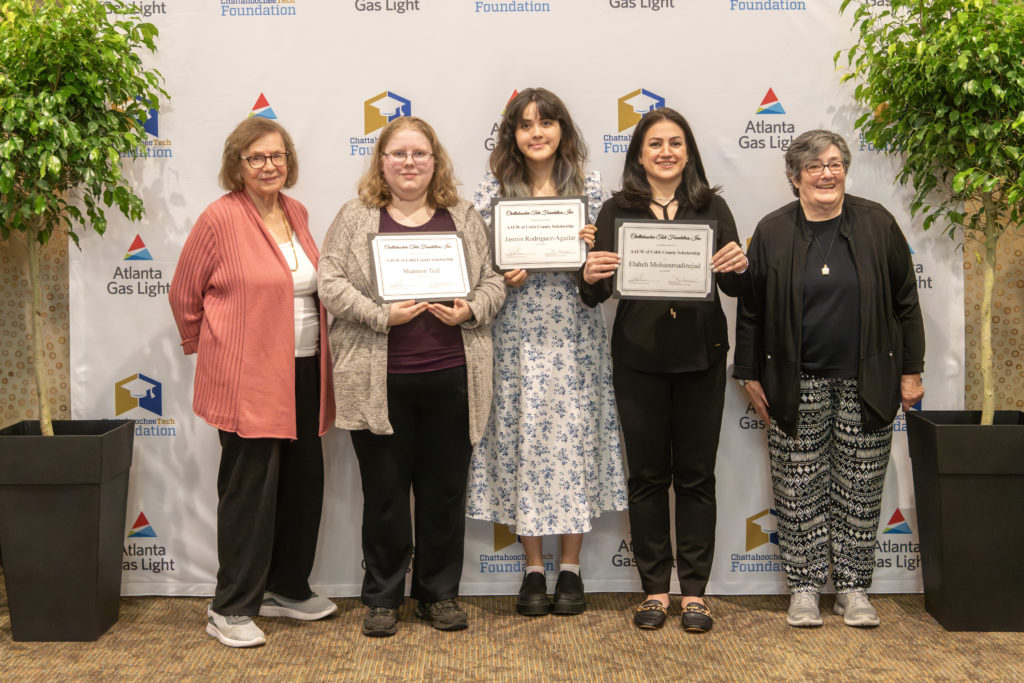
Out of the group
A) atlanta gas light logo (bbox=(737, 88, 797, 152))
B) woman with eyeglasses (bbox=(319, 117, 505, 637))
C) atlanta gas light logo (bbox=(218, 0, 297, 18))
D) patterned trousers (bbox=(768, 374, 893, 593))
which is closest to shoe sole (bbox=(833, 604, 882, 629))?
patterned trousers (bbox=(768, 374, 893, 593))

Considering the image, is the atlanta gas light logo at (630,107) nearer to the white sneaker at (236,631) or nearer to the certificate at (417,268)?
the certificate at (417,268)

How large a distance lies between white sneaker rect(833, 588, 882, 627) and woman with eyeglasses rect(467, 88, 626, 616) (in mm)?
933

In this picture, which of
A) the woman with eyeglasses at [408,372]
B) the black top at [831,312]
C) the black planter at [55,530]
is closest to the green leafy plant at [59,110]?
the black planter at [55,530]

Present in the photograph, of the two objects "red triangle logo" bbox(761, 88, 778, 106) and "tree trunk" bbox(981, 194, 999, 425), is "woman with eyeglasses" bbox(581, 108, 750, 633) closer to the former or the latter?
"red triangle logo" bbox(761, 88, 778, 106)

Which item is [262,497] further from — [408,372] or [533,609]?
[533,609]

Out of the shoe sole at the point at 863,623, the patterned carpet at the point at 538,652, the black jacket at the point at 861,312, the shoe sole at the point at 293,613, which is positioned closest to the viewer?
the patterned carpet at the point at 538,652

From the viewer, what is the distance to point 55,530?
295cm

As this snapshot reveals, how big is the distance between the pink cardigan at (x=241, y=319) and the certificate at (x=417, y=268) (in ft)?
1.05

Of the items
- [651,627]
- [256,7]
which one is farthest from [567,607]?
[256,7]

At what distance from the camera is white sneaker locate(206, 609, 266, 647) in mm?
2924

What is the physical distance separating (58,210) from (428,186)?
1.26 meters

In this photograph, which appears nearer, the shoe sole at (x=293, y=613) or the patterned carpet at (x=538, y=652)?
the patterned carpet at (x=538, y=652)

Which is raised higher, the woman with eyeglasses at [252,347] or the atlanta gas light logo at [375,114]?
the atlanta gas light logo at [375,114]

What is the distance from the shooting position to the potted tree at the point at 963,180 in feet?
9.00
